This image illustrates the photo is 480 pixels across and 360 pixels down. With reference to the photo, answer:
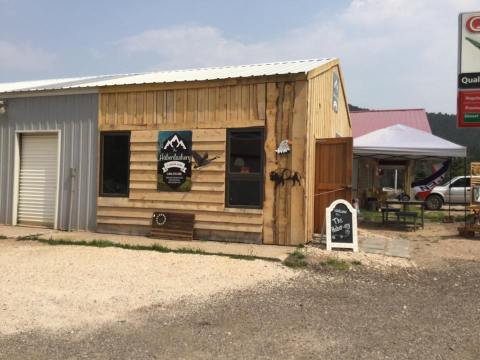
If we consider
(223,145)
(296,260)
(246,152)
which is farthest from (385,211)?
(296,260)

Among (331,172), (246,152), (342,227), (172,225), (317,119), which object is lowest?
(172,225)

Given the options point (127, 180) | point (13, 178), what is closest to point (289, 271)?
point (127, 180)

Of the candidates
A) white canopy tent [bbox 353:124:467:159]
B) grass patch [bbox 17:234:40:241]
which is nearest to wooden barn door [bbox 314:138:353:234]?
white canopy tent [bbox 353:124:467:159]

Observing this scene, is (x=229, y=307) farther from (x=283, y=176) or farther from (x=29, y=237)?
(x=29, y=237)

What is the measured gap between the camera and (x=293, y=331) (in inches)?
169

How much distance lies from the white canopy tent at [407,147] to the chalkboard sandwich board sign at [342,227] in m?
5.46

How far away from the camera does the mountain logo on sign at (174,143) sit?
941 cm

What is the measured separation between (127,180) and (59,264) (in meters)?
3.21

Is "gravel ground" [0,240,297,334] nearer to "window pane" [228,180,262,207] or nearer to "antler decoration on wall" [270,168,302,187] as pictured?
"window pane" [228,180,262,207]

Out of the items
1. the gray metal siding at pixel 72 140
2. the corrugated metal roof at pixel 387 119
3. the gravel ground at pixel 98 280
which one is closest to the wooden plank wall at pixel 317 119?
the gravel ground at pixel 98 280

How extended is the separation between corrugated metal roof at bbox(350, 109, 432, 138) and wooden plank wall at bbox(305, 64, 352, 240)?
17.7 meters

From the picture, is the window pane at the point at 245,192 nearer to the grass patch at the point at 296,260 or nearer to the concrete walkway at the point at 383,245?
the grass patch at the point at 296,260

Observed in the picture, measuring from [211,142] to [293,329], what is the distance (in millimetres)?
5333

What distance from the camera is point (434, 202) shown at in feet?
68.6
